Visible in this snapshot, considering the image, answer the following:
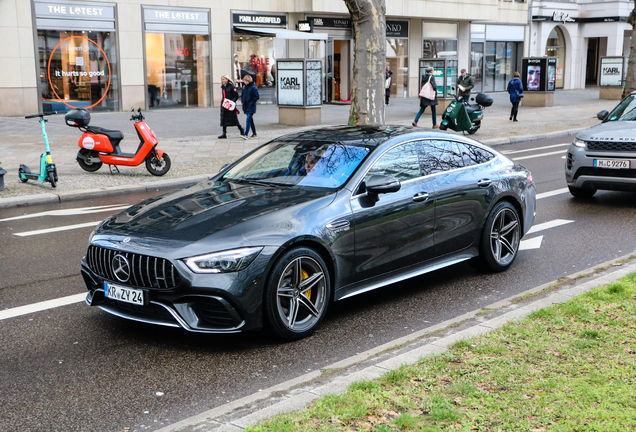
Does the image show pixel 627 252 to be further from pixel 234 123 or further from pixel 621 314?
pixel 234 123

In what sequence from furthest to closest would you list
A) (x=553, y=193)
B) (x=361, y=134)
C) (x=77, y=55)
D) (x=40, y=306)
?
(x=77, y=55) → (x=553, y=193) → (x=361, y=134) → (x=40, y=306)

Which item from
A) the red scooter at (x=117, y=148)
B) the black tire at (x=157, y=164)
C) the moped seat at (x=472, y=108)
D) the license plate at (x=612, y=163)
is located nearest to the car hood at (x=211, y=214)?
the license plate at (x=612, y=163)

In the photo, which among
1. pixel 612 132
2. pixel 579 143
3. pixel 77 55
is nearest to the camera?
pixel 612 132

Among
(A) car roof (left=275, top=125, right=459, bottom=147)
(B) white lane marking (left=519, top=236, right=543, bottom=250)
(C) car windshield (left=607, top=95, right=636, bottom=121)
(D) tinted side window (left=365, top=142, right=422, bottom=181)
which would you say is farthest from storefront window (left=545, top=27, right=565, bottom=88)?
(D) tinted side window (left=365, top=142, right=422, bottom=181)

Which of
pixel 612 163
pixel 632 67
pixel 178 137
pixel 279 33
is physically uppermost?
pixel 279 33

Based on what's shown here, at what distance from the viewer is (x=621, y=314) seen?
525 centimetres

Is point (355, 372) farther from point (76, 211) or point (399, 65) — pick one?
point (399, 65)

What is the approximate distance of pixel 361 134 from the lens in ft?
21.3

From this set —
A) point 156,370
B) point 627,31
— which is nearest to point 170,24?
point 156,370

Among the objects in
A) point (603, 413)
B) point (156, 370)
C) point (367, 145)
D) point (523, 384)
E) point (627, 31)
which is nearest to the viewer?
point (603, 413)

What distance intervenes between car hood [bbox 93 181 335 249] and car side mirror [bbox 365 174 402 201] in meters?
0.32

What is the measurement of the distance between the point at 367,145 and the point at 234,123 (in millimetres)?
13495

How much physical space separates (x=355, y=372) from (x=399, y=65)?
114 feet

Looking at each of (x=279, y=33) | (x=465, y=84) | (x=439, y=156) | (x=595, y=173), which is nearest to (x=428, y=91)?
(x=465, y=84)
